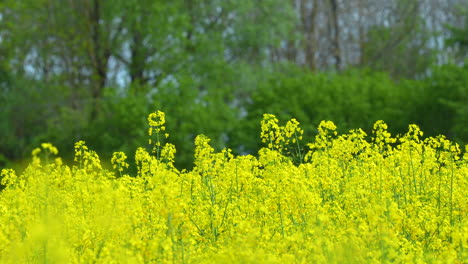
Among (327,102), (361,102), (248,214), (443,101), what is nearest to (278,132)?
(248,214)

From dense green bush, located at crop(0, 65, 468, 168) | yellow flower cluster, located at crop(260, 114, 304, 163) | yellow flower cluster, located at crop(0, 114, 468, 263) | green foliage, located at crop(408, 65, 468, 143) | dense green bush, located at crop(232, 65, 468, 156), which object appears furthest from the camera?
dense green bush, located at crop(232, 65, 468, 156)

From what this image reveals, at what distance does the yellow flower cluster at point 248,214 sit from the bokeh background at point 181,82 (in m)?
11.7

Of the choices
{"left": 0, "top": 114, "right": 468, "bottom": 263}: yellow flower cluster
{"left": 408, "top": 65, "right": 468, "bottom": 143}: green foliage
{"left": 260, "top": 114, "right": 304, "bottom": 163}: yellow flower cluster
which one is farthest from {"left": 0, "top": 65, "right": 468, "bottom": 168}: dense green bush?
{"left": 0, "top": 114, "right": 468, "bottom": 263}: yellow flower cluster

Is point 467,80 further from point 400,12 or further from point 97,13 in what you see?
point 400,12

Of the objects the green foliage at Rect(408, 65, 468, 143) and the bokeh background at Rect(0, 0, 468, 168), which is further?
the bokeh background at Rect(0, 0, 468, 168)

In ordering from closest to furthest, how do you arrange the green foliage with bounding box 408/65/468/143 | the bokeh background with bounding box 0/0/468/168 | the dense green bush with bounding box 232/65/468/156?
the green foliage with bounding box 408/65/468/143
the dense green bush with bounding box 232/65/468/156
the bokeh background with bounding box 0/0/468/168

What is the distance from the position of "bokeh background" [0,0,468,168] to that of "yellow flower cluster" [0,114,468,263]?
1170 centimetres

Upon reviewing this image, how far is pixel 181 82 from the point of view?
70.4 ft

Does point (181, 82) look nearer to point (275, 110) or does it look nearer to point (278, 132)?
point (275, 110)

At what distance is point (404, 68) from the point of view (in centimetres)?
3928

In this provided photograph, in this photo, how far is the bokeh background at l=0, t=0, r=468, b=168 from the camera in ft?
66.3

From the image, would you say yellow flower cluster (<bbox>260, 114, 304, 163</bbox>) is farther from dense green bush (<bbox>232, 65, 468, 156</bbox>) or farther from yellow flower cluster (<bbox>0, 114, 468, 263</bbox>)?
dense green bush (<bbox>232, 65, 468, 156</bbox>)

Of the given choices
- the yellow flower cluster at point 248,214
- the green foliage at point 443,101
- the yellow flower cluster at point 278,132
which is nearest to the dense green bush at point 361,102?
the green foliage at point 443,101

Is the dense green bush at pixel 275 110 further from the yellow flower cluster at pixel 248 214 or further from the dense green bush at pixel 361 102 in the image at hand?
the yellow flower cluster at pixel 248 214
